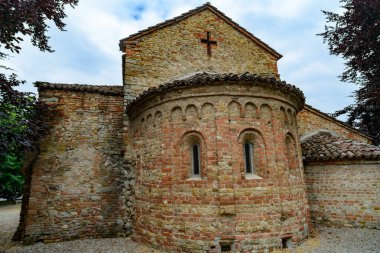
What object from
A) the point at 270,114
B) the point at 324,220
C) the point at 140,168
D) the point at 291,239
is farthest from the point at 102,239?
the point at 324,220

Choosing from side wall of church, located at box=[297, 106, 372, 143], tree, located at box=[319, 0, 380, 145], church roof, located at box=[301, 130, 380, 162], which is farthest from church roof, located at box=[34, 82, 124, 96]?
tree, located at box=[319, 0, 380, 145]

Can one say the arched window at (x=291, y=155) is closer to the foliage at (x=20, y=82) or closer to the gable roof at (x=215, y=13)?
the gable roof at (x=215, y=13)

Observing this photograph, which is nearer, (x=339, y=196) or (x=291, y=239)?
(x=291, y=239)

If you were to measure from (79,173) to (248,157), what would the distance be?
6.00 meters

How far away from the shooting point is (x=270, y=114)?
6824 mm

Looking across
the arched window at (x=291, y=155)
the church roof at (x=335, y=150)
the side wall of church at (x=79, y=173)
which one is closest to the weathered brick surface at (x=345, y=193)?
the church roof at (x=335, y=150)

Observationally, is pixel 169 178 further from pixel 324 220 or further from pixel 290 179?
pixel 324 220

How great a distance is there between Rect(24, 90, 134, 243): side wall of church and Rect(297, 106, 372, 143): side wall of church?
8579 millimetres

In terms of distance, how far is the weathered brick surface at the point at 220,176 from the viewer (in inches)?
233

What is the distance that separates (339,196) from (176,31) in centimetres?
907

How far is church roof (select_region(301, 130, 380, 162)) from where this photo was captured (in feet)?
26.7

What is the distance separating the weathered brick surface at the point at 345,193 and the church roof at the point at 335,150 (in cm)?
30

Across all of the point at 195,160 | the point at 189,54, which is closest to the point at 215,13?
the point at 189,54

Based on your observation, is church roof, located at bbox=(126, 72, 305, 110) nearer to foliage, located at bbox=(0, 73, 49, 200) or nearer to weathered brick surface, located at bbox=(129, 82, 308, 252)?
weathered brick surface, located at bbox=(129, 82, 308, 252)
